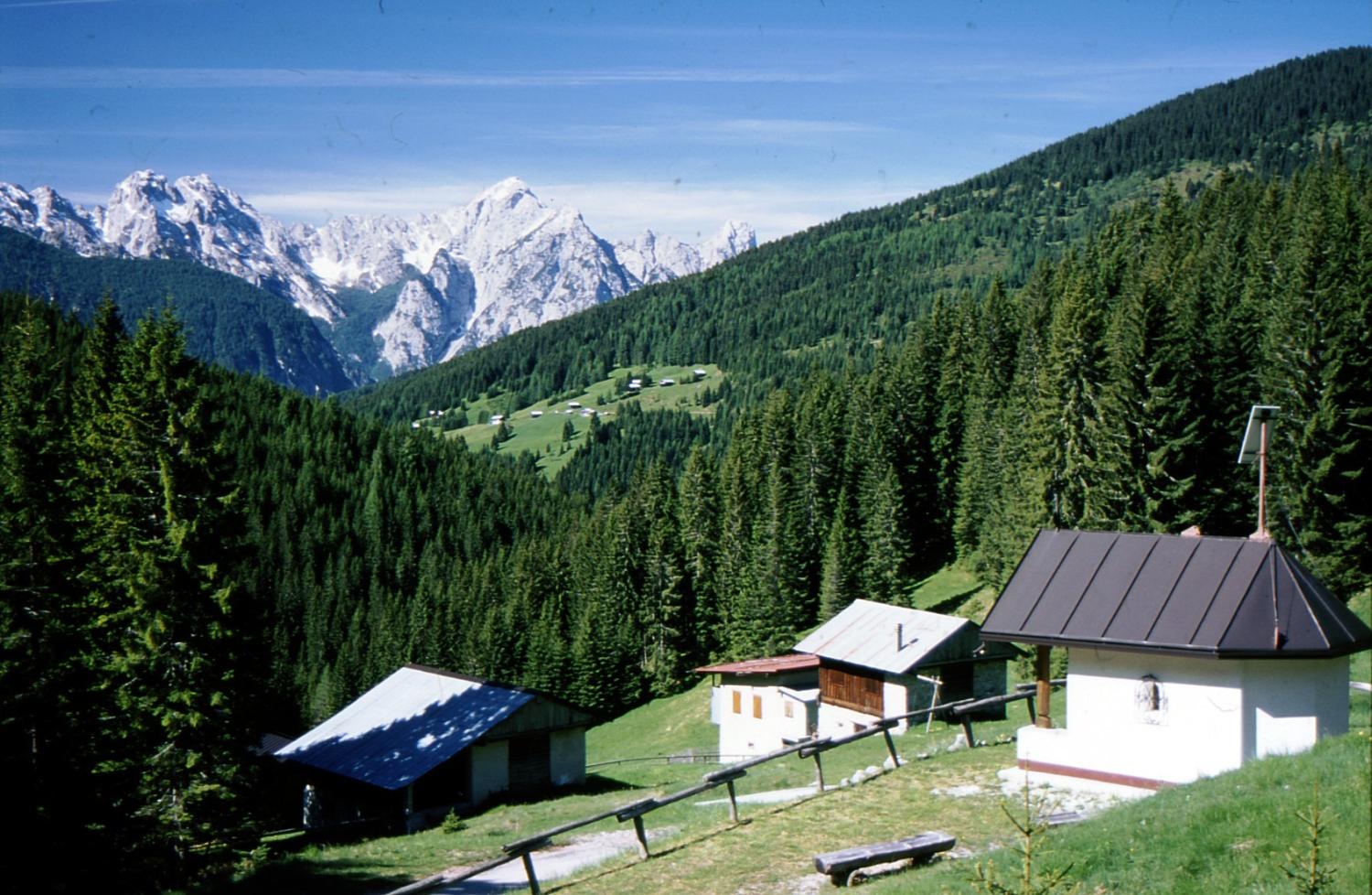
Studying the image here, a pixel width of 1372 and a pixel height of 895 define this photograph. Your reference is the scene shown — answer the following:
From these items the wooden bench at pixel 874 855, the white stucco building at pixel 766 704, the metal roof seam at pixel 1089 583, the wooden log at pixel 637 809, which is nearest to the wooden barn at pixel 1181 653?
the metal roof seam at pixel 1089 583

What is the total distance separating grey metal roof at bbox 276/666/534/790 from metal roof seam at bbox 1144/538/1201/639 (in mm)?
24749

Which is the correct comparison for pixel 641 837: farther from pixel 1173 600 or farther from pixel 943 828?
pixel 1173 600

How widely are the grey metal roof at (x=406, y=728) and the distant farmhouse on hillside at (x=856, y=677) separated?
1623cm

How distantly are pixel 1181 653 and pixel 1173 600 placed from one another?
4.05 feet

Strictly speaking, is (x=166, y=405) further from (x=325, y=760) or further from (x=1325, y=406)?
(x=1325, y=406)

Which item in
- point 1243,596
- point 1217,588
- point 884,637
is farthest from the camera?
point 884,637

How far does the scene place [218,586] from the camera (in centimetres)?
2797

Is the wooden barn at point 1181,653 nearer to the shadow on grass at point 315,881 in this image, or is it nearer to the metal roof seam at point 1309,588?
the metal roof seam at point 1309,588

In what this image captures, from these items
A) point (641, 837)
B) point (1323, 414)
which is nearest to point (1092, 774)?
point (641, 837)

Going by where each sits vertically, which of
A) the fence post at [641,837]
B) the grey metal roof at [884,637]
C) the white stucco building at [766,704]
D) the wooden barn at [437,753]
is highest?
the fence post at [641,837]

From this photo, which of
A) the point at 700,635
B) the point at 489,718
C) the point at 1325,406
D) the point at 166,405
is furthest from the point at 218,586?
the point at 700,635

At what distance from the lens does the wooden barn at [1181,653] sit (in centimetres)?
1867

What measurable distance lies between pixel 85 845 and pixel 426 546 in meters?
131

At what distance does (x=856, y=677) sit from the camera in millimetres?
51312
